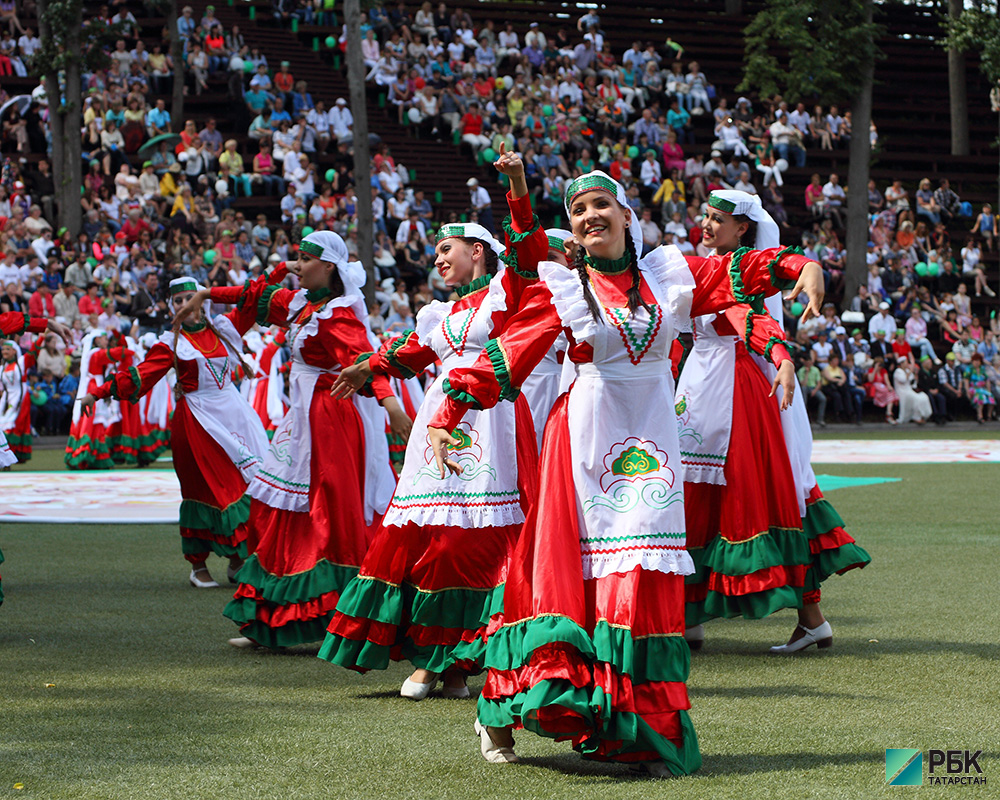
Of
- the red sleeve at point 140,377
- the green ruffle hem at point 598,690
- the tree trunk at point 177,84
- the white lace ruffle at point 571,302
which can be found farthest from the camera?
the tree trunk at point 177,84

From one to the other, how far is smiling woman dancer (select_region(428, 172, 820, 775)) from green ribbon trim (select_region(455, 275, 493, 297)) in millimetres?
1282

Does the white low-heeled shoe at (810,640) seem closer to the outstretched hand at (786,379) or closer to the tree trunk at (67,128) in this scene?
the outstretched hand at (786,379)

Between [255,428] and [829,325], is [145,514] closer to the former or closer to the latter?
[255,428]

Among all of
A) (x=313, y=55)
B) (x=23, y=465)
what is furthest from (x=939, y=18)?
(x=23, y=465)

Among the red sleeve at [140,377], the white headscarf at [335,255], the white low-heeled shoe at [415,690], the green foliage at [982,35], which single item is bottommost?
the white low-heeled shoe at [415,690]

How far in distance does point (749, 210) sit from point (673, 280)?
2.08m

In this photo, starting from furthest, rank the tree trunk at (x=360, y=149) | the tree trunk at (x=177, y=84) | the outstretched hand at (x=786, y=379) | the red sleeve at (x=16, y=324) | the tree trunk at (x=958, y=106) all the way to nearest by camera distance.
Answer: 1. the tree trunk at (x=958, y=106)
2. the tree trunk at (x=177, y=84)
3. the tree trunk at (x=360, y=149)
4. the red sleeve at (x=16, y=324)
5. the outstretched hand at (x=786, y=379)

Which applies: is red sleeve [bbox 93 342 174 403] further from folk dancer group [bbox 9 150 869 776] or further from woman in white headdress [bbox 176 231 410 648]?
woman in white headdress [bbox 176 231 410 648]

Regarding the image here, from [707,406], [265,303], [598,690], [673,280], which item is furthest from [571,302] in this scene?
[265,303]

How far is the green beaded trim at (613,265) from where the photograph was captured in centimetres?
461

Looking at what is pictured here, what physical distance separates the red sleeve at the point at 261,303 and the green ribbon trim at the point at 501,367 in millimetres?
2872

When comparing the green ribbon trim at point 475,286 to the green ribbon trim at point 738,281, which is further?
the green ribbon trim at point 475,286

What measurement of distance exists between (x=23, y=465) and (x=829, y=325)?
14.8m

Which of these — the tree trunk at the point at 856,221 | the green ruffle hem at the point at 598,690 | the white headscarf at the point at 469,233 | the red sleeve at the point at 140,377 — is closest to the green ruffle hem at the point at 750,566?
the white headscarf at the point at 469,233
